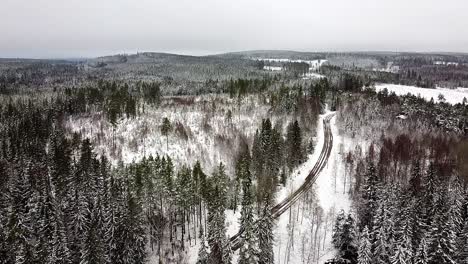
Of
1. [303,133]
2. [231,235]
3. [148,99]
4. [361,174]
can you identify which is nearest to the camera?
[231,235]

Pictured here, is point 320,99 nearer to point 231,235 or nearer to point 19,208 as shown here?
point 231,235

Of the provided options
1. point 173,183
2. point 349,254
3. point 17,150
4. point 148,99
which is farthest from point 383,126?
point 17,150

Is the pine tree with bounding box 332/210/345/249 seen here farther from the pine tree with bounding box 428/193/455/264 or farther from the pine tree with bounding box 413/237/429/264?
the pine tree with bounding box 428/193/455/264

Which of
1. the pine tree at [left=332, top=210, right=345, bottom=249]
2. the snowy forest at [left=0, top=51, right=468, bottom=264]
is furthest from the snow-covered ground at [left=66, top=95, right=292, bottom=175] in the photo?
the pine tree at [left=332, top=210, right=345, bottom=249]

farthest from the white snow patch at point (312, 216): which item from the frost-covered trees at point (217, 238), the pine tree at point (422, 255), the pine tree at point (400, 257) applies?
the pine tree at point (422, 255)

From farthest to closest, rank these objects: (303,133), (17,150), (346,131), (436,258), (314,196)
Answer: (346,131) < (303,133) < (17,150) < (314,196) < (436,258)

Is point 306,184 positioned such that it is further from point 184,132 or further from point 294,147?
point 184,132

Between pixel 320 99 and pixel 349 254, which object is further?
pixel 320 99
